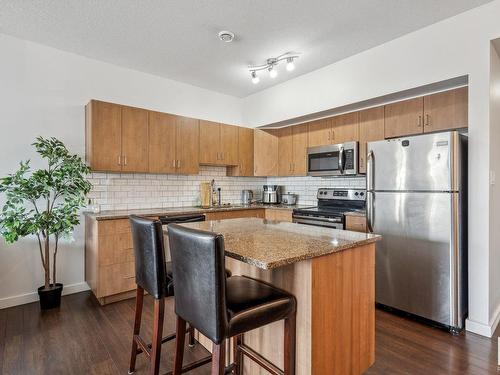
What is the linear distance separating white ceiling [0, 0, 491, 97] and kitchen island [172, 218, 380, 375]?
6.42ft

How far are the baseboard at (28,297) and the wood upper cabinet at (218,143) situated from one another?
2.17 m

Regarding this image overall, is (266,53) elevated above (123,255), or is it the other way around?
(266,53)

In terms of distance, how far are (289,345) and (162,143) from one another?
2964 mm

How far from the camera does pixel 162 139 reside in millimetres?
3701

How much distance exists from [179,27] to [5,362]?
307cm

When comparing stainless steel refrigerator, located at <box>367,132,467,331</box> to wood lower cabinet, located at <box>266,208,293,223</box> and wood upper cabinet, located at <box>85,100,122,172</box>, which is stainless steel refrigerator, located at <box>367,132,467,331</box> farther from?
wood upper cabinet, located at <box>85,100,122,172</box>

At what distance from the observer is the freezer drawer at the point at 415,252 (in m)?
2.44

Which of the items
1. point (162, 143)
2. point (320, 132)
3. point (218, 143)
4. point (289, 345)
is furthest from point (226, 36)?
point (289, 345)

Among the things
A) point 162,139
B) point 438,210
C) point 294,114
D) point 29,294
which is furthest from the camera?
point 294,114

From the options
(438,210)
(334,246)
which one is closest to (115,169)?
(334,246)

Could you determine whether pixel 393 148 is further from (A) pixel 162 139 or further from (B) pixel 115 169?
(B) pixel 115 169

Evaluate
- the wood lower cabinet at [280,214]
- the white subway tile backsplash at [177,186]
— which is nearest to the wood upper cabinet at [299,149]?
the white subway tile backsplash at [177,186]

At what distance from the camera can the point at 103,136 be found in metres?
3.26

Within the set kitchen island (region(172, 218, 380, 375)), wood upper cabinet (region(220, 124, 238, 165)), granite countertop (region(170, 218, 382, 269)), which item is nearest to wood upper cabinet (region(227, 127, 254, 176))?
wood upper cabinet (region(220, 124, 238, 165))
